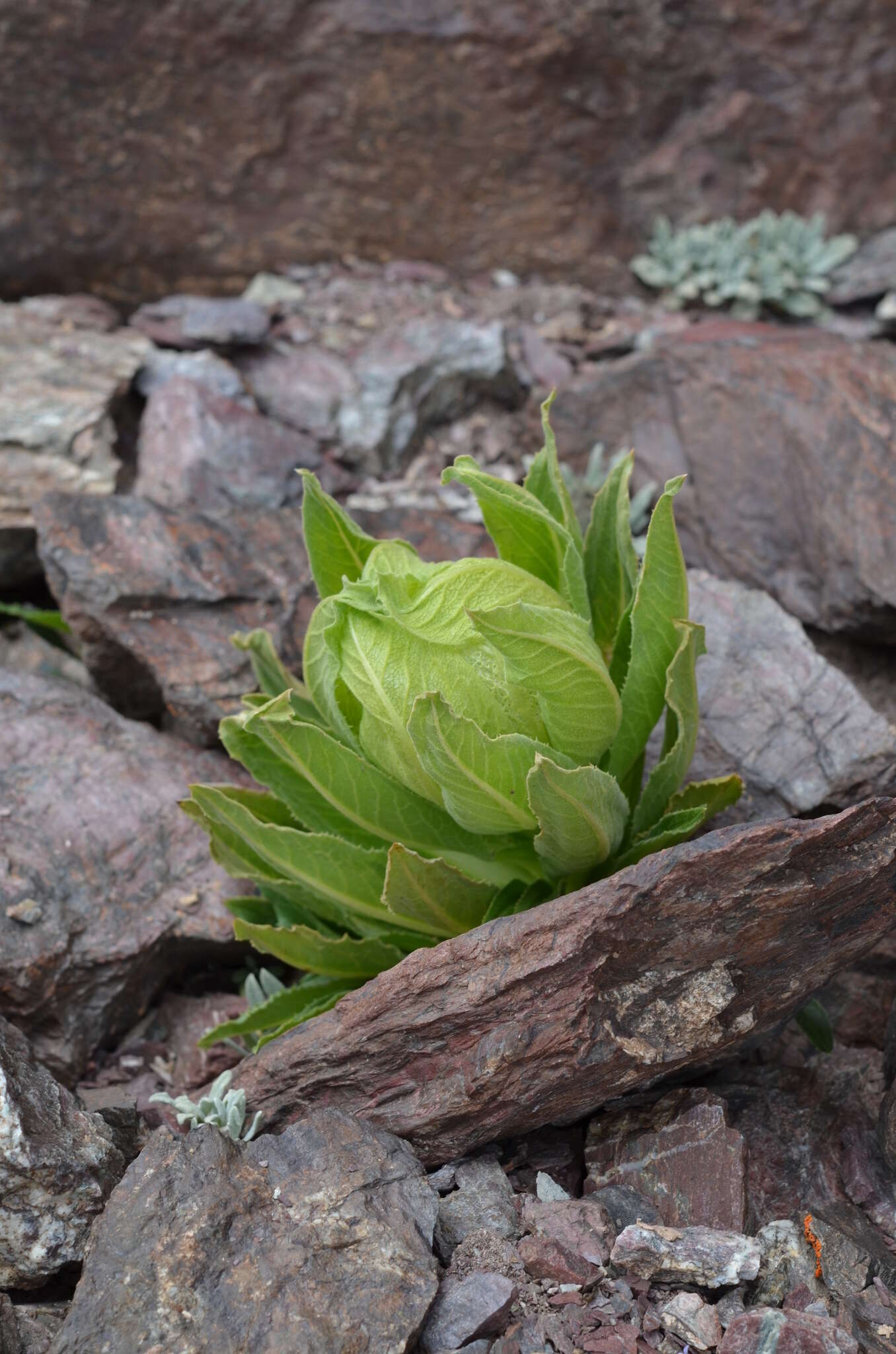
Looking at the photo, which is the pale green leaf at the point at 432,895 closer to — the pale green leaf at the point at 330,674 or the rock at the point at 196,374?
the pale green leaf at the point at 330,674

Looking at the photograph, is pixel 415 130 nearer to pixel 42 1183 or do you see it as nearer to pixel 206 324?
pixel 206 324

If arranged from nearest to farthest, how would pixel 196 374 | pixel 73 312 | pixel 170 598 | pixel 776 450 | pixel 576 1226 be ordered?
pixel 576 1226
pixel 170 598
pixel 776 450
pixel 196 374
pixel 73 312

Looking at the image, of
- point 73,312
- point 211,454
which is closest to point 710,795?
point 211,454

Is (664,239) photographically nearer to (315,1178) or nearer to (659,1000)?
(659,1000)

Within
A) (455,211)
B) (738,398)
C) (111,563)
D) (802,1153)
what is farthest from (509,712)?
(455,211)

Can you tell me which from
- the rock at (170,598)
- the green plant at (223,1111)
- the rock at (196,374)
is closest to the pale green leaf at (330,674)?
the green plant at (223,1111)
